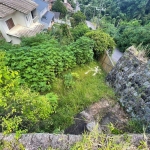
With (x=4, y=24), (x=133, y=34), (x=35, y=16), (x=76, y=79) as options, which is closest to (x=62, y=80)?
(x=76, y=79)

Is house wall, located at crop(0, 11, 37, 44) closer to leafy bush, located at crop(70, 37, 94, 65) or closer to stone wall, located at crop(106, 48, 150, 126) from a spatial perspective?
leafy bush, located at crop(70, 37, 94, 65)

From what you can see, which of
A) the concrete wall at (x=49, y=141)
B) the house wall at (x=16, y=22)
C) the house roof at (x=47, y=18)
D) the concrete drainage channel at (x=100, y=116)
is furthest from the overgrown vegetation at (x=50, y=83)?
the house roof at (x=47, y=18)

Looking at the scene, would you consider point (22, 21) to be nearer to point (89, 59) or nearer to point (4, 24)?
point (4, 24)

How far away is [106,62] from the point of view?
739cm

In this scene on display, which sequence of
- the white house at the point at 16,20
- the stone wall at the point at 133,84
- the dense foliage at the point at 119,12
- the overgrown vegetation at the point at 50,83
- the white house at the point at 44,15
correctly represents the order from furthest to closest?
the dense foliage at the point at 119,12, the white house at the point at 44,15, the white house at the point at 16,20, the stone wall at the point at 133,84, the overgrown vegetation at the point at 50,83

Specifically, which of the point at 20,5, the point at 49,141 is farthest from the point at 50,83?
the point at 20,5

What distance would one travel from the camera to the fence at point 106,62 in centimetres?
706

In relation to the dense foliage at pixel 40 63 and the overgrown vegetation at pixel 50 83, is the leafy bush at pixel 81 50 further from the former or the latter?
the dense foliage at pixel 40 63

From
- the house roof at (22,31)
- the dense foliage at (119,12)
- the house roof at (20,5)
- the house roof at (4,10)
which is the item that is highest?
the dense foliage at (119,12)

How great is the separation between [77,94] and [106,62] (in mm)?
2995

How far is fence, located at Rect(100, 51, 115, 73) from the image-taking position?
7.06 m

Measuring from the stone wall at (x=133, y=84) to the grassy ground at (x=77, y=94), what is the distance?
0.50m

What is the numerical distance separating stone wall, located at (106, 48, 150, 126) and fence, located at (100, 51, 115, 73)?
43.6 inches

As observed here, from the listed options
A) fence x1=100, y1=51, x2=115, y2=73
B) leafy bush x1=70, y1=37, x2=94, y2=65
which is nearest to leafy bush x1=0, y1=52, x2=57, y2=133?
leafy bush x1=70, y1=37, x2=94, y2=65
